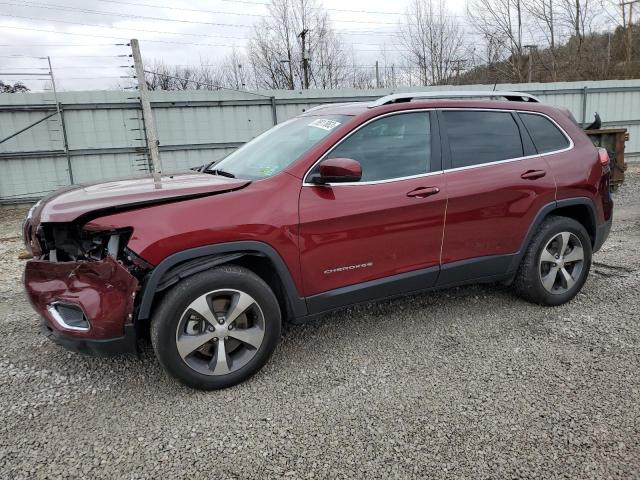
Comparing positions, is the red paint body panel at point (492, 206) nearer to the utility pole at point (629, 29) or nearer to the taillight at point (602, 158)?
the taillight at point (602, 158)

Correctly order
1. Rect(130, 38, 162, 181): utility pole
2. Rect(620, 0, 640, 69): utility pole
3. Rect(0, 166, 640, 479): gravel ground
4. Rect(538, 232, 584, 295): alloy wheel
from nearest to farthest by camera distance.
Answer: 1. Rect(0, 166, 640, 479): gravel ground
2. Rect(538, 232, 584, 295): alloy wheel
3. Rect(130, 38, 162, 181): utility pole
4. Rect(620, 0, 640, 69): utility pole

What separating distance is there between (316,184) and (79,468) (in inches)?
78.5

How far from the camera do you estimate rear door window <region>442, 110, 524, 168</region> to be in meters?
3.61

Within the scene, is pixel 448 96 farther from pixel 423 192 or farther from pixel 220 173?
pixel 220 173

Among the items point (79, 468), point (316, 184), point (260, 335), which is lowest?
point (79, 468)

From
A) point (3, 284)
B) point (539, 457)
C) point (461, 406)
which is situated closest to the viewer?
point (539, 457)

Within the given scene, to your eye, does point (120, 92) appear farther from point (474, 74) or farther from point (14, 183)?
point (474, 74)

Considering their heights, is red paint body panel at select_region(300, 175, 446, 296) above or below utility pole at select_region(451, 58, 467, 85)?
below

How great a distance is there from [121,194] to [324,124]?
149 centimetres

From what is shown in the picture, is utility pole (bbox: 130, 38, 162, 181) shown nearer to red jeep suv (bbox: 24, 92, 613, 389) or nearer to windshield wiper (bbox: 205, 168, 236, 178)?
red jeep suv (bbox: 24, 92, 613, 389)

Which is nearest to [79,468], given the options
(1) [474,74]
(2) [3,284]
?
(2) [3,284]

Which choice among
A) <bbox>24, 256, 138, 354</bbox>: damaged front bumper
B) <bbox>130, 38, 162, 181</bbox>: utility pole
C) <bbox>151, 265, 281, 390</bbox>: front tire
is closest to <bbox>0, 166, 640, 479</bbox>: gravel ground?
<bbox>151, 265, 281, 390</bbox>: front tire

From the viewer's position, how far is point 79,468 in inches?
90.6

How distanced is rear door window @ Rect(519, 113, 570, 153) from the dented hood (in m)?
2.45
